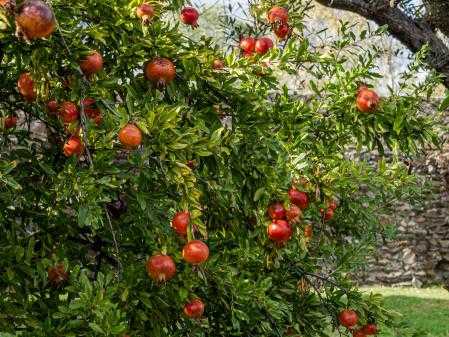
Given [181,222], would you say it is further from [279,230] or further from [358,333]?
[358,333]

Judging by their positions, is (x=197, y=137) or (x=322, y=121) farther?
(x=322, y=121)

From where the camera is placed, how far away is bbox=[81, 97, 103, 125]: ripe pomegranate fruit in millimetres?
2454

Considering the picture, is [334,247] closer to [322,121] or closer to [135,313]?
[322,121]

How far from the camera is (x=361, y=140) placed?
3.15 metres

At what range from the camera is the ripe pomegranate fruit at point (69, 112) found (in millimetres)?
2418

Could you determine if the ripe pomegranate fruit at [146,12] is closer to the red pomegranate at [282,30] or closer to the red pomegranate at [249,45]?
the red pomegranate at [249,45]

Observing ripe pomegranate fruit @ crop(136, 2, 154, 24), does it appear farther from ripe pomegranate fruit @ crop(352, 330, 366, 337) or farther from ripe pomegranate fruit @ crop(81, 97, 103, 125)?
ripe pomegranate fruit @ crop(352, 330, 366, 337)

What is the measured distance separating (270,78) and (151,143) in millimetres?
866

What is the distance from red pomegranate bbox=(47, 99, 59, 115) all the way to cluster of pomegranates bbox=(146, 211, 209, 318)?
74 cm

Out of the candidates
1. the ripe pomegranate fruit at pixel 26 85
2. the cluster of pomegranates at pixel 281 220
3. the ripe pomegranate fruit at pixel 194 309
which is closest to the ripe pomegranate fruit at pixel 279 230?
the cluster of pomegranates at pixel 281 220

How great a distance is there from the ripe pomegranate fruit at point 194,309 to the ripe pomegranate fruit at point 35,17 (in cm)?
129

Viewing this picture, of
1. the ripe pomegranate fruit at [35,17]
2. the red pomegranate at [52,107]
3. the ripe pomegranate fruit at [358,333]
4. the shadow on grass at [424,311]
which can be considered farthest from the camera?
the shadow on grass at [424,311]

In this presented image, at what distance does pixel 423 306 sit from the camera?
11.4 metres

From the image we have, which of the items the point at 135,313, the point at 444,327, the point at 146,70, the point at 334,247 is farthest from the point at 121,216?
the point at 444,327
